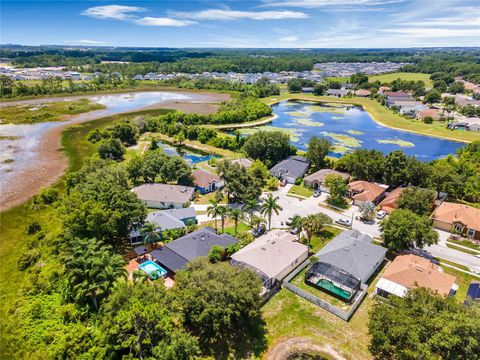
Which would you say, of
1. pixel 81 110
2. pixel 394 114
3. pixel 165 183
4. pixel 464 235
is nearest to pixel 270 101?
pixel 394 114

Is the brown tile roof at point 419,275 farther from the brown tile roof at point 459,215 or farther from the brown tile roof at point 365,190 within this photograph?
the brown tile roof at point 365,190

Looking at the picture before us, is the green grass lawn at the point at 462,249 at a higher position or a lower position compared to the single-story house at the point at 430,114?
lower

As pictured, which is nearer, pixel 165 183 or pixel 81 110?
pixel 165 183

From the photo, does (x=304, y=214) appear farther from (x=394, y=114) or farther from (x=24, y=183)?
(x=394, y=114)

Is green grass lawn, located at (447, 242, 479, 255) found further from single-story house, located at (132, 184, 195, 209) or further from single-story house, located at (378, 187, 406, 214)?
single-story house, located at (132, 184, 195, 209)

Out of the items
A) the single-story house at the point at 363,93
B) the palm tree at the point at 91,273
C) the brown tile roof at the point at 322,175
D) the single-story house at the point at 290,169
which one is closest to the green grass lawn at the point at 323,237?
the brown tile roof at the point at 322,175

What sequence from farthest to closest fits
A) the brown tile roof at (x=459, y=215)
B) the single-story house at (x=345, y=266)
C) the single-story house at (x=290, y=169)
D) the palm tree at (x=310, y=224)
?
the single-story house at (x=290, y=169) < the brown tile roof at (x=459, y=215) < the palm tree at (x=310, y=224) < the single-story house at (x=345, y=266)
